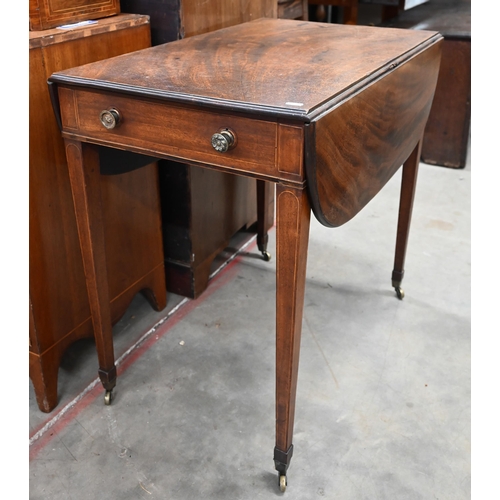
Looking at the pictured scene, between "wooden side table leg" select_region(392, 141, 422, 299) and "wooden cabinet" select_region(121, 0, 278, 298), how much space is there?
504 millimetres

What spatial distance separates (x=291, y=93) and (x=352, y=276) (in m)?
1.12

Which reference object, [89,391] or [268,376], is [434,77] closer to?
[268,376]

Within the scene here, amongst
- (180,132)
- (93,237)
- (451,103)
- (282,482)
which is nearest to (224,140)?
(180,132)

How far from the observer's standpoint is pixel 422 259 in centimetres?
213

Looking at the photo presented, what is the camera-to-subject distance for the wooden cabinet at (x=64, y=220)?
4.15ft

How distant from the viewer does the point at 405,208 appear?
5.80ft

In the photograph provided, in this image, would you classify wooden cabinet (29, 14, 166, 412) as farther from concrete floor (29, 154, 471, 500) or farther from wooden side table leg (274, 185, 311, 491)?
wooden side table leg (274, 185, 311, 491)

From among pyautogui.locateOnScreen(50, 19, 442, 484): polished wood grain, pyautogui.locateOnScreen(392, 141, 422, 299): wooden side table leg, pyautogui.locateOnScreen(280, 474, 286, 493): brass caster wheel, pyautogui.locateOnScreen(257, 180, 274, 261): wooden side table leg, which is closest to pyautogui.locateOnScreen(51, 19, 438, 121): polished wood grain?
pyautogui.locateOnScreen(50, 19, 442, 484): polished wood grain

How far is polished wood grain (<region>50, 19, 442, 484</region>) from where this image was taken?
0.97 meters

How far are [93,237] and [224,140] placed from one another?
18.6 inches

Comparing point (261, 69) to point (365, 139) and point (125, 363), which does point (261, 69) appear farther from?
point (125, 363)

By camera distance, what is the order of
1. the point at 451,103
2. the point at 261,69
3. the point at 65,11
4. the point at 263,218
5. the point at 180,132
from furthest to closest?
1. the point at 451,103
2. the point at 263,218
3. the point at 65,11
4. the point at 261,69
5. the point at 180,132

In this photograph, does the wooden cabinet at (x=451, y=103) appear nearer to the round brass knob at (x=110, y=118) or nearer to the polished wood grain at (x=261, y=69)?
the polished wood grain at (x=261, y=69)
